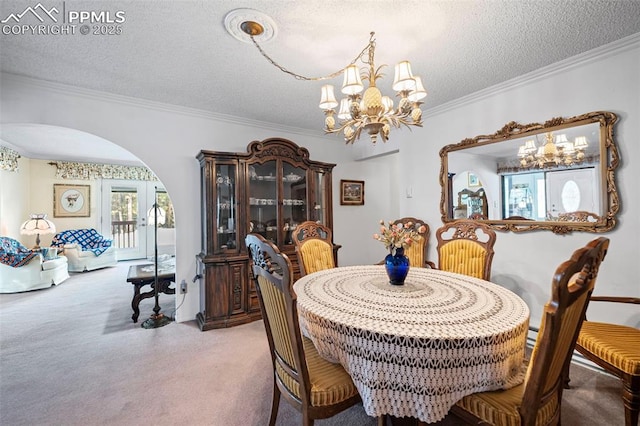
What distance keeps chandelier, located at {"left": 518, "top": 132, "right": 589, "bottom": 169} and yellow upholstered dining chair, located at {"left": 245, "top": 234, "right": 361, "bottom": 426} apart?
234cm

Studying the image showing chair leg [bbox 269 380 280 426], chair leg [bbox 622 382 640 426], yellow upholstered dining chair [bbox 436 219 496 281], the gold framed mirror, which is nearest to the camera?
chair leg [bbox 622 382 640 426]

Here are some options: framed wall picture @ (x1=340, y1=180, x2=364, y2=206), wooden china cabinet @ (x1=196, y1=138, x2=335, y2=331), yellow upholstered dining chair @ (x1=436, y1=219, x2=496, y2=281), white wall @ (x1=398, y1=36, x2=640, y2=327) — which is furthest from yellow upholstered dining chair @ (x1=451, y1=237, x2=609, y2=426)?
framed wall picture @ (x1=340, y1=180, x2=364, y2=206)

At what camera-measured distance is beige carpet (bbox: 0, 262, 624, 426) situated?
159 centimetres

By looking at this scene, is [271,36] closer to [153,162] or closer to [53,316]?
[153,162]

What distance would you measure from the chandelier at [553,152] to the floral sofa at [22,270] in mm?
6626

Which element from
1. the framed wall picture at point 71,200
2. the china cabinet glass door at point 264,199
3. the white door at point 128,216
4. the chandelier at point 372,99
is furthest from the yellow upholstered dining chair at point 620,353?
the framed wall picture at point 71,200

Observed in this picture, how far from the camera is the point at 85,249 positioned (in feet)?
18.5

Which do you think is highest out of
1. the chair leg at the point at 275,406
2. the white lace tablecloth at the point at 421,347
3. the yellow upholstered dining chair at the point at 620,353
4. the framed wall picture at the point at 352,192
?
the framed wall picture at the point at 352,192

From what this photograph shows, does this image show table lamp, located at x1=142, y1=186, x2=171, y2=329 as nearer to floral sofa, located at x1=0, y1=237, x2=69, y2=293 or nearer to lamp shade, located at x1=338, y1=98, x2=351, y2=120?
lamp shade, located at x1=338, y1=98, x2=351, y2=120

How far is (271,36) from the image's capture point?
1781 millimetres

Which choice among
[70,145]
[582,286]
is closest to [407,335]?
[582,286]

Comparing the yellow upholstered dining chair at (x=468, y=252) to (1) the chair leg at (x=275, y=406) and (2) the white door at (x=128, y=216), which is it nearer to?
(1) the chair leg at (x=275, y=406)

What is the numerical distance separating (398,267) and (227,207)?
212 centimetres

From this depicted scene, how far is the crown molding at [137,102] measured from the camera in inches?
91.8
